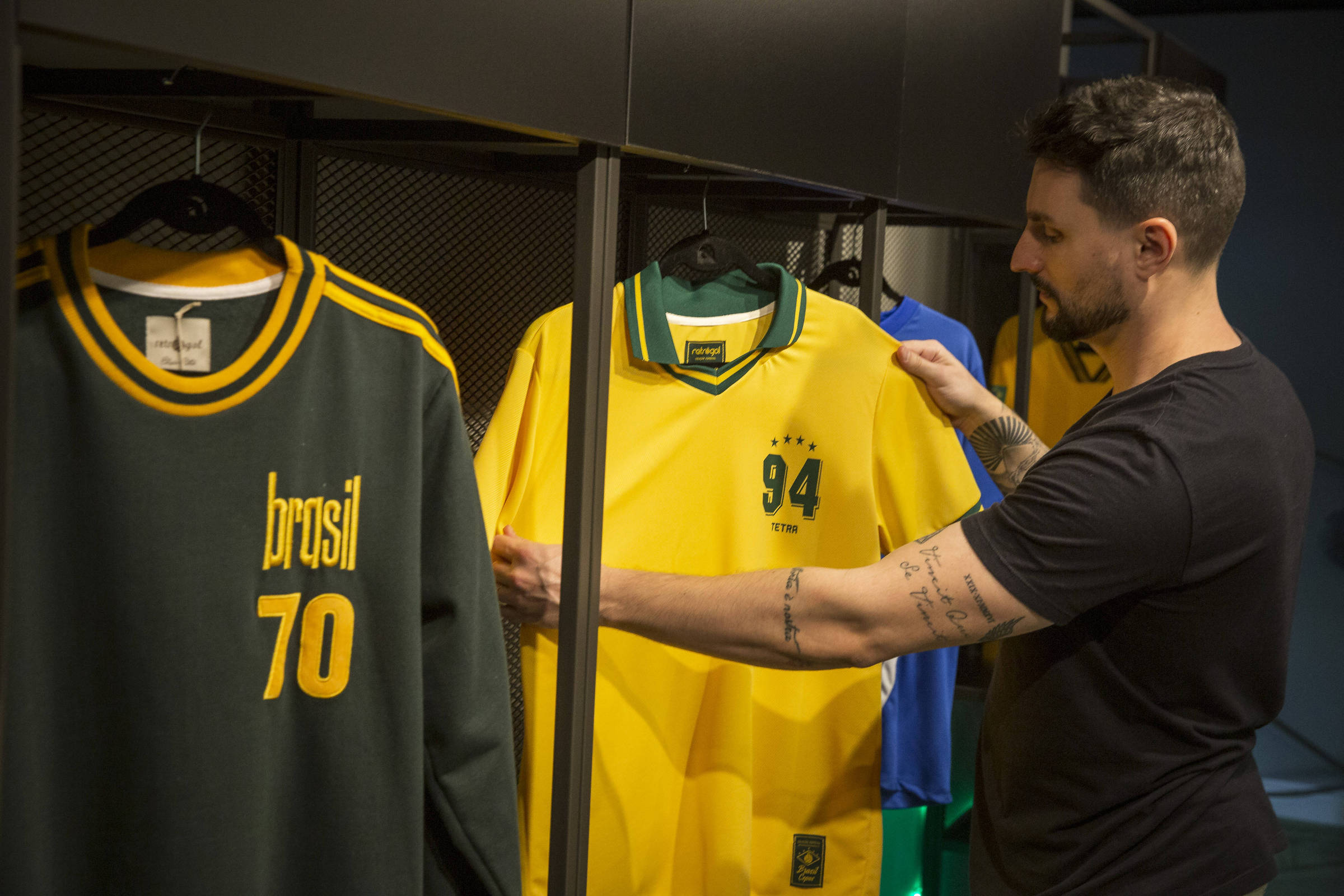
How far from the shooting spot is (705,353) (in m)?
1.56

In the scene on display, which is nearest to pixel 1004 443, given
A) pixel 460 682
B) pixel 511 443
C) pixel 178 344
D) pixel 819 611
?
pixel 819 611

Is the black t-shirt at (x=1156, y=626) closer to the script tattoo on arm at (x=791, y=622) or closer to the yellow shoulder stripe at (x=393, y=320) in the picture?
the script tattoo on arm at (x=791, y=622)

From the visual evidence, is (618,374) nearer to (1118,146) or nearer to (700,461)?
(700,461)

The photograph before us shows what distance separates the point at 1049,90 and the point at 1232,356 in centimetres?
115

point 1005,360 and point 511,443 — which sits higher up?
point 1005,360

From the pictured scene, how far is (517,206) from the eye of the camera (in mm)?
1732

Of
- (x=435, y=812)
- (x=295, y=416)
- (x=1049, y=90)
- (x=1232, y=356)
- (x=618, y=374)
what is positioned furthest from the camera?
(x=1049, y=90)

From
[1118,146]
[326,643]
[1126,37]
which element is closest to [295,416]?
[326,643]

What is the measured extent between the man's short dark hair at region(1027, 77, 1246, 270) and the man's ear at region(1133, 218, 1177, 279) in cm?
2

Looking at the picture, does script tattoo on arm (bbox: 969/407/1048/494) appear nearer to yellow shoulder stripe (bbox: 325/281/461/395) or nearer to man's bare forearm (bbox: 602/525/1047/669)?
man's bare forearm (bbox: 602/525/1047/669)

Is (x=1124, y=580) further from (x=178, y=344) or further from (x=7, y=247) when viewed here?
(x=7, y=247)

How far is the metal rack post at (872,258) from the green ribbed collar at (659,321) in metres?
0.22

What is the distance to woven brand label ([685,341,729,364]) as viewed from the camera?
1561mm

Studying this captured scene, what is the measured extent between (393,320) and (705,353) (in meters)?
0.57
